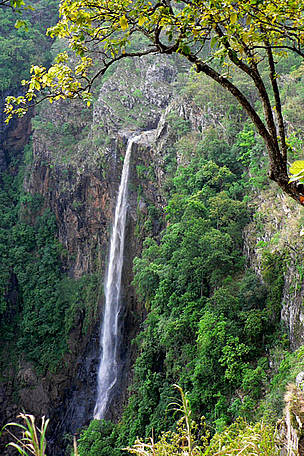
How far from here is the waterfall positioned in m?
13.1

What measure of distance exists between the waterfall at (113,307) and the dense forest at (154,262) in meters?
0.27

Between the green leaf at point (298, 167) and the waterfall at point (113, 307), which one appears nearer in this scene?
the green leaf at point (298, 167)

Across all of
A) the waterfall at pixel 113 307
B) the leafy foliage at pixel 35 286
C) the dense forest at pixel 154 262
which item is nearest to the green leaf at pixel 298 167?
the dense forest at pixel 154 262

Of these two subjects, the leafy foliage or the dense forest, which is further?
the leafy foliage

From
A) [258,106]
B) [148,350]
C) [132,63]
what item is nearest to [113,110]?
[132,63]

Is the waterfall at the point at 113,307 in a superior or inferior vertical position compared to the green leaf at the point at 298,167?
inferior

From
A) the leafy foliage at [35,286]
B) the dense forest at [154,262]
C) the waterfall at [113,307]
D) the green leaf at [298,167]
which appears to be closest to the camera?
the green leaf at [298,167]

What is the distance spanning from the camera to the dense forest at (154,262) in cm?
604

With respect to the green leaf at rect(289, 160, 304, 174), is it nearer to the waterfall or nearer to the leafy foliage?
the waterfall

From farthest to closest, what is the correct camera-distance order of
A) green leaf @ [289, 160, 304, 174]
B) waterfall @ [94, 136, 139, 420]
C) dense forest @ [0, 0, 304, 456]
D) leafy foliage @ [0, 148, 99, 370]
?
leafy foliage @ [0, 148, 99, 370] → waterfall @ [94, 136, 139, 420] → dense forest @ [0, 0, 304, 456] → green leaf @ [289, 160, 304, 174]

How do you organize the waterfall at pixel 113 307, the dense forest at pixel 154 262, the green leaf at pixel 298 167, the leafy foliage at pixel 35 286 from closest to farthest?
the green leaf at pixel 298 167
the dense forest at pixel 154 262
the waterfall at pixel 113 307
the leafy foliage at pixel 35 286

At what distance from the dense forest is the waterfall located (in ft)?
0.90

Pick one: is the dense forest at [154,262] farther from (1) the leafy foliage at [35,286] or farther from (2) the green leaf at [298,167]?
(2) the green leaf at [298,167]

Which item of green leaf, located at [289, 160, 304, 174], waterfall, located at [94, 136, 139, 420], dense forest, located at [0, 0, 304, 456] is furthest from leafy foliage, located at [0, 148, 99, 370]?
green leaf, located at [289, 160, 304, 174]
